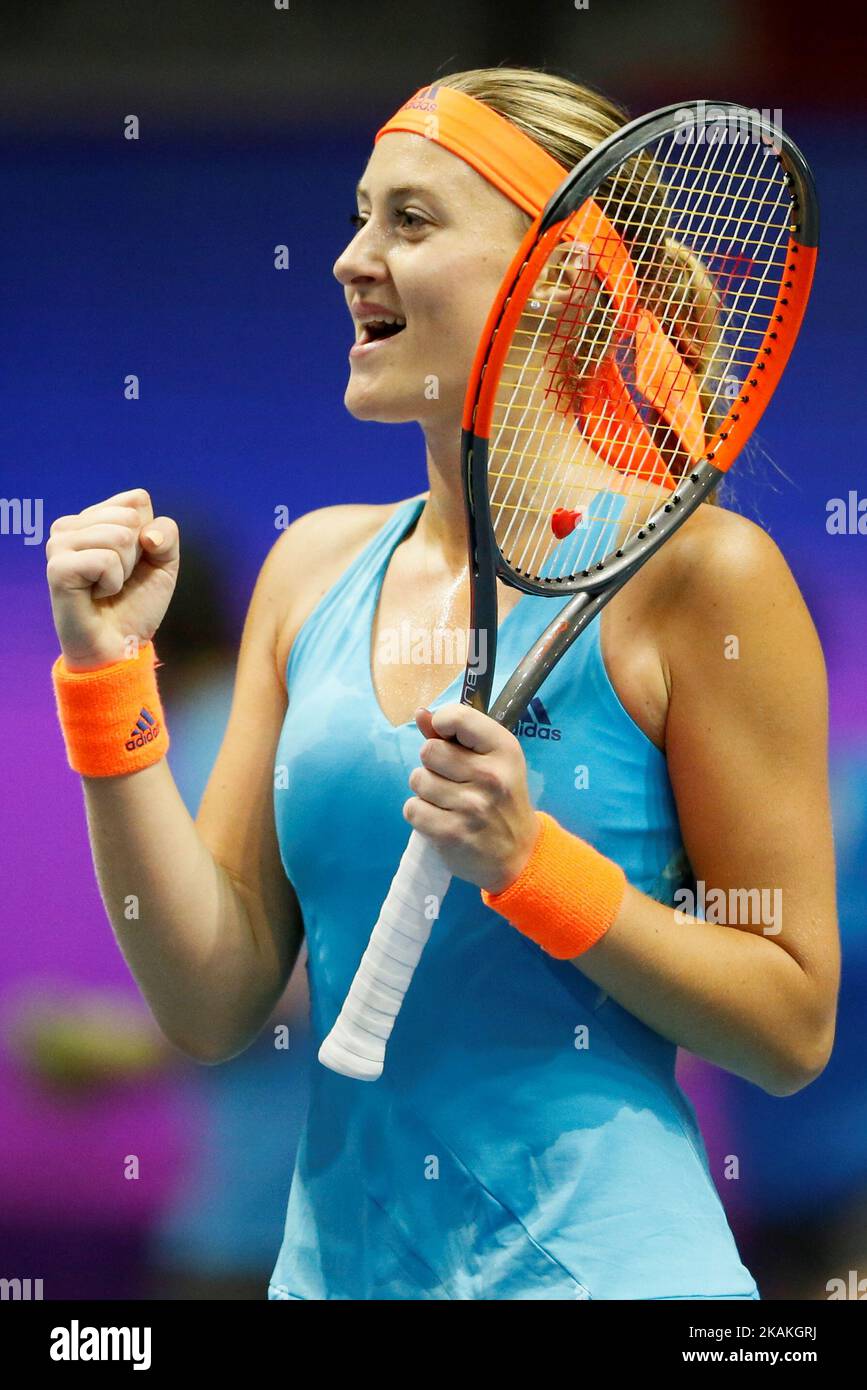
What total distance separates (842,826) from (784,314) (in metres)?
0.71

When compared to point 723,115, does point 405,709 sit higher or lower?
lower

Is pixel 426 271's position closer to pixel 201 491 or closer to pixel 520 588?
pixel 520 588

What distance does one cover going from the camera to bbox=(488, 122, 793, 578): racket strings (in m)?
1.20

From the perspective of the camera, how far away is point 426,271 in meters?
1.20

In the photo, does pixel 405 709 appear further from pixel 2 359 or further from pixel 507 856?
pixel 2 359

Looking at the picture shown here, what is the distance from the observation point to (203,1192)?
181 centimetres

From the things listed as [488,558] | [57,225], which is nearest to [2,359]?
[57,225]

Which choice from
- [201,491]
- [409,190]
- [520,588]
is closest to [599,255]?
[409,190]

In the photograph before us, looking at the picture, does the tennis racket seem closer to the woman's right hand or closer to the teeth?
the teeth

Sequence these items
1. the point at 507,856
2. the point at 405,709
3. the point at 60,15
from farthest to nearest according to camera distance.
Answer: the point at 60,15 < the point at 405,709 < the point at 507,856

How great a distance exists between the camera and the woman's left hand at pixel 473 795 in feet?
3.42

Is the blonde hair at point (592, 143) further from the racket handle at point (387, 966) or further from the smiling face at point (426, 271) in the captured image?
the racket handle at point (387, 966)

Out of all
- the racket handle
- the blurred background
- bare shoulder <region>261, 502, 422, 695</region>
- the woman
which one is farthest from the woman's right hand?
the blurred background

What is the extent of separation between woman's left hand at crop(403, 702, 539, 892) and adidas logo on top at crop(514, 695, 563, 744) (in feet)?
0.28
